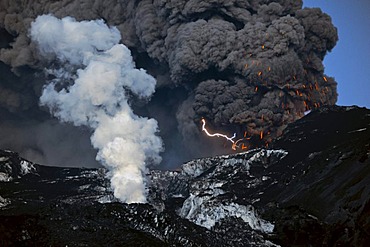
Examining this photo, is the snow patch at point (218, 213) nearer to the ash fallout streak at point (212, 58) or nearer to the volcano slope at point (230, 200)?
the volcano slope at point (230, 200)

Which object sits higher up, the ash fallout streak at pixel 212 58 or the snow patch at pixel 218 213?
the ash fallout streak at pixel 212 58

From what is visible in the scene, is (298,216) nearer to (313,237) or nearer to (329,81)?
(313,237)

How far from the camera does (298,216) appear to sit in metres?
26.5

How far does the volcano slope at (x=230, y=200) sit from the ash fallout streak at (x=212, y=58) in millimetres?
3237

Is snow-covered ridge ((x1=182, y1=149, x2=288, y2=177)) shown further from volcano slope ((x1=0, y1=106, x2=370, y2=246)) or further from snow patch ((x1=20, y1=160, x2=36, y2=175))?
snow patch ((x1=20, y1=160, x2=36, y2=175))

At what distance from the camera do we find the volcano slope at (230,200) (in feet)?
79.6

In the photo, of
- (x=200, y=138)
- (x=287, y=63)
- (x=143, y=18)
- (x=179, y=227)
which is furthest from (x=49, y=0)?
(x=179, y=227)

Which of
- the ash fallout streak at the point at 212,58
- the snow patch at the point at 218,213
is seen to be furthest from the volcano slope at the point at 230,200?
the ash fallout streak at the point at 212,58

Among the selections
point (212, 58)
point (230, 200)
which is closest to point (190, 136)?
point (212, 58)

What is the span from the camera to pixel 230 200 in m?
30.8

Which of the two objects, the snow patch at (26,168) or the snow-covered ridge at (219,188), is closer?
the snow-covered ridge at (219,188)

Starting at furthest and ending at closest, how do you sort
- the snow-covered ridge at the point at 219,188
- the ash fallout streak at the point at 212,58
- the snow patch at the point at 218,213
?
the ash fallout streak at the point at 212,58 → the snow-covered ridge at the point at 219,188 → the snow patch at the point at 218,213

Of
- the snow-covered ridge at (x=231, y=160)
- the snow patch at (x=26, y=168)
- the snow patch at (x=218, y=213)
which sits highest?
the snow patch at (x=26, y=168)

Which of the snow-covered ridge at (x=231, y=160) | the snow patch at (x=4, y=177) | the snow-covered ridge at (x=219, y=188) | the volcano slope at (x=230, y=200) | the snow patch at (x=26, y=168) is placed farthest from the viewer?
the snow patch at (x=26, y=168)
